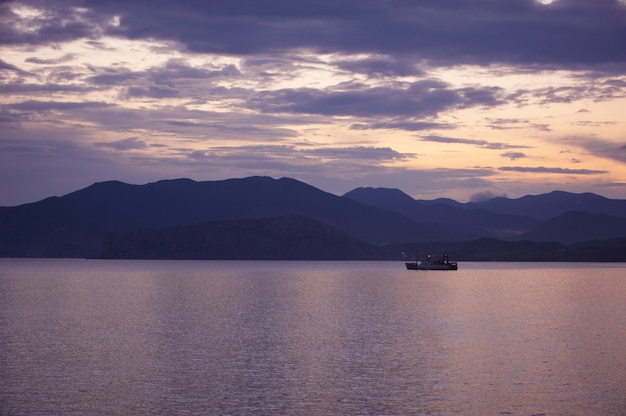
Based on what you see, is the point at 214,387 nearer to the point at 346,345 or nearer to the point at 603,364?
the point at 346,345

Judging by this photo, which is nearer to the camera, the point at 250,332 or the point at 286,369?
the point at 286,369

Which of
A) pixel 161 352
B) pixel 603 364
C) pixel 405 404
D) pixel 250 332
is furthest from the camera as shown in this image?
pixel 250 332

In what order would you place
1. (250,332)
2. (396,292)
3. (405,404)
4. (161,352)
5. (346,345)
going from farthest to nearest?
1. (396,292)
2. (250,332)
3. (346,345)
4. (161,352)
5. (405,404)

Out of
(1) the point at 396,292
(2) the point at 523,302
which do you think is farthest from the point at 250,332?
(1) the point at 396,292

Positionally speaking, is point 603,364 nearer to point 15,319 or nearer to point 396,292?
point 15,319

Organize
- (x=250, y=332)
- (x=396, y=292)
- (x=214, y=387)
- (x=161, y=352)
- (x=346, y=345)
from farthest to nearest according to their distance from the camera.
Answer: (x=396, y=292) < (x=250, y=332) < (x=346, y=345) < (x=161, y=352) < (x=214, y=387)

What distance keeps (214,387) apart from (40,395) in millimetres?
9438

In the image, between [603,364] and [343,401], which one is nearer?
[343,401]

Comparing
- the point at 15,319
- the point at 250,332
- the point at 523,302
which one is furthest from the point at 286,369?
the point at 523,302

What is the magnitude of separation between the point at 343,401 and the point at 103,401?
41.4ft

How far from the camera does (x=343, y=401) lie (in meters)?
42.6

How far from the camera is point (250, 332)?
240 ft

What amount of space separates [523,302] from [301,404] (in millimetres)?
79661

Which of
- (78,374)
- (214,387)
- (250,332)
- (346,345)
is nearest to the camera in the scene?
(214,387)
